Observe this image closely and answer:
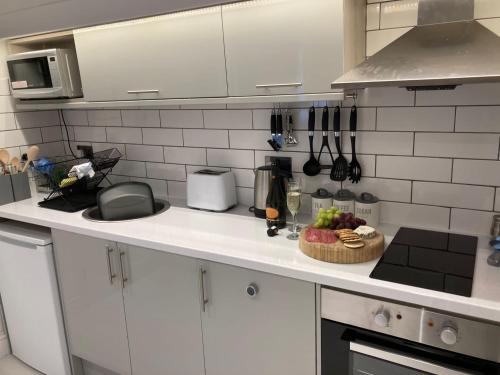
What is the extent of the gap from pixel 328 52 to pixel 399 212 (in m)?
0.77

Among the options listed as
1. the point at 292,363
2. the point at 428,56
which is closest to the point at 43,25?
the point at 428,56

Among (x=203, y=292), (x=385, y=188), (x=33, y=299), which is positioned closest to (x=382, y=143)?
(x=385, y=188)

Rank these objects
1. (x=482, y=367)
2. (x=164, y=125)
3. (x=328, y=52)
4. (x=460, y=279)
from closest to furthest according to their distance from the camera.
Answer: (x=482, y=367) → (x=460, y=279) → (x=328, y=52) → (x=164, y=125)

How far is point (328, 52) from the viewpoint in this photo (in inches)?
60.7

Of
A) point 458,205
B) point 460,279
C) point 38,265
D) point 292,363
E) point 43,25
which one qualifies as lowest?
point 292,363

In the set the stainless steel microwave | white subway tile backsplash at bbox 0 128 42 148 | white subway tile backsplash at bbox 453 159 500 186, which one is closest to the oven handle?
white subway tile backsplash at bbox 453 159 500 186

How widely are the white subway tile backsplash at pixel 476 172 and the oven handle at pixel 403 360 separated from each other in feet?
2.46

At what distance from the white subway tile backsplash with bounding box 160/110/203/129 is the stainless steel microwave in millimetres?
467

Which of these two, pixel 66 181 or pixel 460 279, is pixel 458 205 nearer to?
pixel 460 279

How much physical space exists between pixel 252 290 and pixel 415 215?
78cm

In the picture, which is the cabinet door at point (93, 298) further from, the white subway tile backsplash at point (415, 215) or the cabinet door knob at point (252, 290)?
the white subway tile backsplash at point (415, 215)

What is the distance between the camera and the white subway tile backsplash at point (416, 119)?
5.54ft

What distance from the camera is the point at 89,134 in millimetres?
2775

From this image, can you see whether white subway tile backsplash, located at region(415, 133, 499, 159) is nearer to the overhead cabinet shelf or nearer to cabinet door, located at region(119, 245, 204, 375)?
the overhead cabinet shelf
